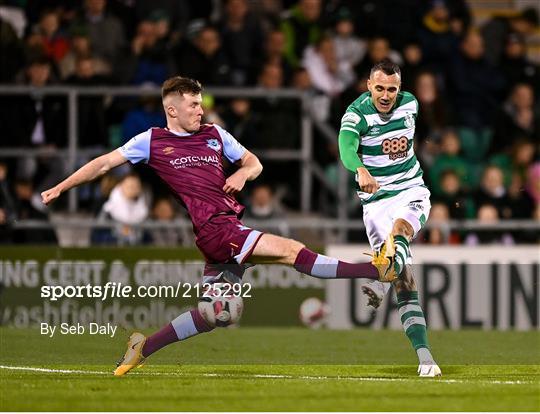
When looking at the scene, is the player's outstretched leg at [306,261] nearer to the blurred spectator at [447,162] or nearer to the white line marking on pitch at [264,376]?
the white line marking on pitch at [264,376]

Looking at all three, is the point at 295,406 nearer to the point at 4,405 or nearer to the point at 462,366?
the point at 4,405

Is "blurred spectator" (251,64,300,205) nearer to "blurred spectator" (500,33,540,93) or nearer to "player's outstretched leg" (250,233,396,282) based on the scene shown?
"blurred spectator" (500,33,540,93)

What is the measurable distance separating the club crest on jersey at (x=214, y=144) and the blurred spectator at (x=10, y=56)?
23.5 feet

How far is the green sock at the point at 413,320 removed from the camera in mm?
11109

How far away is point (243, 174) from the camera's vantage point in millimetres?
10766


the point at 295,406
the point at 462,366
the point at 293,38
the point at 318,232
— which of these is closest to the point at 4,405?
the point at 295,406

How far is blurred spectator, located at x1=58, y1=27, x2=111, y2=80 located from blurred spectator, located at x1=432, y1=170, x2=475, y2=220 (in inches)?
166

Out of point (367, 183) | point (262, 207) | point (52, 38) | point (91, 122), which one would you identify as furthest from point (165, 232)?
point (367, 183)

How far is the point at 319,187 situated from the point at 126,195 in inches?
103

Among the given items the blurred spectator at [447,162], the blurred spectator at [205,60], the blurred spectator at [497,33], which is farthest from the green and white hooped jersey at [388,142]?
the blurred spectator at [497,33]

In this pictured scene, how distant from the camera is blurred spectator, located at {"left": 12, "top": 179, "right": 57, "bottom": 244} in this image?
16.8 metres

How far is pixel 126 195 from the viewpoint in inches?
667

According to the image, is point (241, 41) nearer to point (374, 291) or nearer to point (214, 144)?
point (214, 144)
